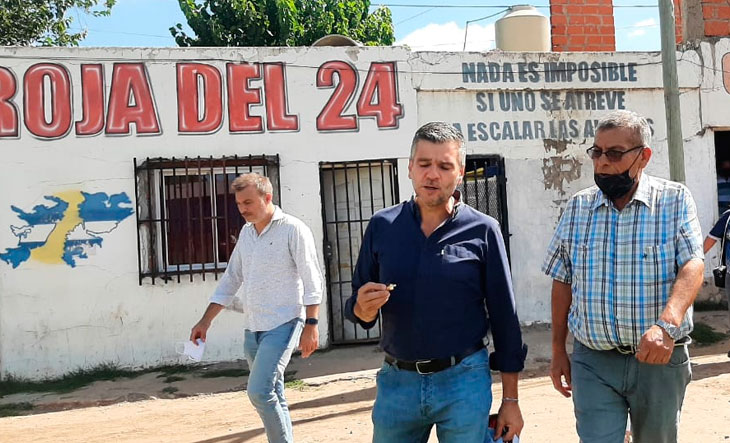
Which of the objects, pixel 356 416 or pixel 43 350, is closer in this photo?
pixel 356 416

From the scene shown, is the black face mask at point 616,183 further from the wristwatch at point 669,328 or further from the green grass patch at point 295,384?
the green grass patch at point 295,384

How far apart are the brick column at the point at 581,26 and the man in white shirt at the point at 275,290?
717 cm

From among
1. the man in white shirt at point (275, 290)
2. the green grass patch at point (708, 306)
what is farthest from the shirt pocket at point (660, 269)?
the green grass patch at point (708, 306)

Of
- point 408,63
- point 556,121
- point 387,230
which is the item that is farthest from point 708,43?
point 387,230

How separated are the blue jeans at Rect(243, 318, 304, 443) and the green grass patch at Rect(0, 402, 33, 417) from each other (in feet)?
12.9

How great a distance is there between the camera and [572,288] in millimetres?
3156

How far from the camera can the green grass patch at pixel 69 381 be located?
25.9 ft

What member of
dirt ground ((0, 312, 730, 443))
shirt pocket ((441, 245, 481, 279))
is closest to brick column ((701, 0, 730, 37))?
→ dirt ground ((0, 312, 730, 443))

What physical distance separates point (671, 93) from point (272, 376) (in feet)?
20.1

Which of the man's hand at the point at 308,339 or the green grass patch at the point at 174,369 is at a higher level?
the man's hand at the point at 308,339

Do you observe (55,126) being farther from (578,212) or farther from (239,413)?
(578,212)

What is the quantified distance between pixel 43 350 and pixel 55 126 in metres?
2.53

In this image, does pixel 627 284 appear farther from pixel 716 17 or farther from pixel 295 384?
pixel 716 17

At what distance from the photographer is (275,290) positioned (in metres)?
4.38
